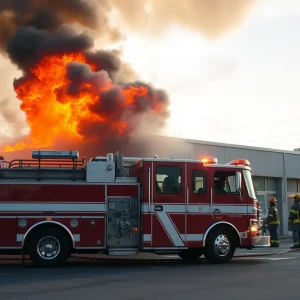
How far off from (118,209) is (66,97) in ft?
25.5

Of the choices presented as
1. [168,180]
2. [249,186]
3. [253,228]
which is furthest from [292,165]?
[168,180]

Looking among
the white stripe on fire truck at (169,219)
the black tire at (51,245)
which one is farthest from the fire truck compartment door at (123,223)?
the black tire at (51,245)

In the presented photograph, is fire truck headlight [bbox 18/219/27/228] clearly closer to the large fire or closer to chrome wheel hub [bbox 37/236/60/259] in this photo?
chrome wheel hub [bbox 37/236/60/259]

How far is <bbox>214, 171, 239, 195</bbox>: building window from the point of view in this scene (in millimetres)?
13320

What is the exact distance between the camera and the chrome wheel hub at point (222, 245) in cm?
1295

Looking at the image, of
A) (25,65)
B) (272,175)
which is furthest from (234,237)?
(272,175)

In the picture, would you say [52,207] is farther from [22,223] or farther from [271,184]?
[271,184]

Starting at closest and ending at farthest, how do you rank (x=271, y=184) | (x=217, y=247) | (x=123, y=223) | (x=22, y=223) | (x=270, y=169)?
(x=22, y=223)
(x=123, y=223)
(x=217, y=247)
(x=270, y=169)
(x=271, y=184)

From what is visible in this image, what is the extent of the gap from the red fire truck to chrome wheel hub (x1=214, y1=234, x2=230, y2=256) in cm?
2

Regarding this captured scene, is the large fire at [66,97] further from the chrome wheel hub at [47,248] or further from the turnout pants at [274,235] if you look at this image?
the chrome wheel hub at [47,248]

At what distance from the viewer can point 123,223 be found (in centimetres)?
1263

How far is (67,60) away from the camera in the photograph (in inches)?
778

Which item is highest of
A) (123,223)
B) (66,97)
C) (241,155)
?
(66,97)

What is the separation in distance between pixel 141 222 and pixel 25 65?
954 centimetres
